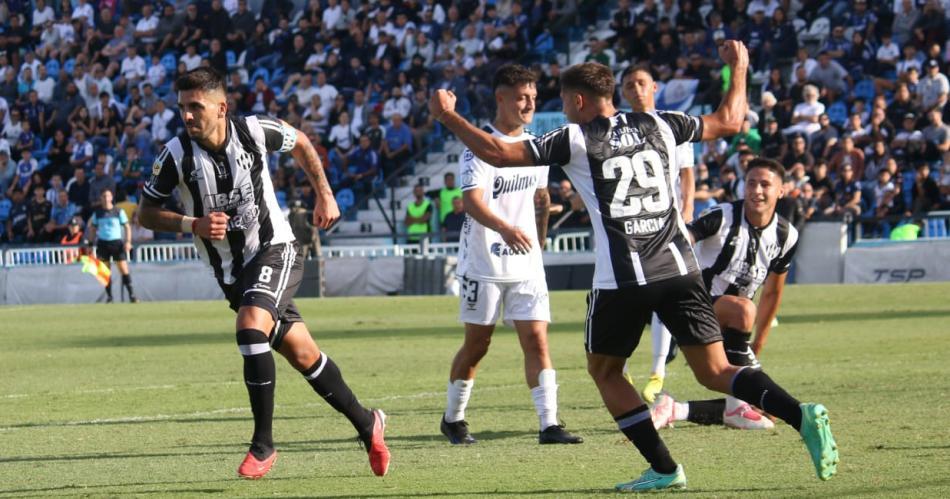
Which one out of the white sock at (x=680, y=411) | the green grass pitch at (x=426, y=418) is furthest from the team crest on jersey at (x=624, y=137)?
the white sock at (x=680, y=411)

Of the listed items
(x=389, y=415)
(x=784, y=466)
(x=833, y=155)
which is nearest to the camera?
(x=784, y=466)

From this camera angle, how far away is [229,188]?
8.05 meters

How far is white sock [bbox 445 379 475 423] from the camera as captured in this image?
9.30 m

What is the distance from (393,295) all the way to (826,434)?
22.3 meters

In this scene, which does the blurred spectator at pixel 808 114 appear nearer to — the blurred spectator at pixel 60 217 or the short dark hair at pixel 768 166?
the blurred spectator at pixel 60 217

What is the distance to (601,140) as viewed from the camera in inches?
276

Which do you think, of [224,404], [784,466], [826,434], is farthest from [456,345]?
[826,434]

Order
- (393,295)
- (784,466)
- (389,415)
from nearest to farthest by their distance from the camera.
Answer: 1. (784,466)
2. (389,415)
3. (393,295)

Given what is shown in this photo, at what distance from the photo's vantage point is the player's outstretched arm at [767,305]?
9.80 metres

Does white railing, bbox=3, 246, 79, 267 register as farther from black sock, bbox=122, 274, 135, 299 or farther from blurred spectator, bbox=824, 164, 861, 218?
blurred spectator, bbox=824, 164, 861, 218

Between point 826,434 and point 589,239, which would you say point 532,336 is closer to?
point 826,434

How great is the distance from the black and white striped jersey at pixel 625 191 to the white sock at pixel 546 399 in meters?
2.16

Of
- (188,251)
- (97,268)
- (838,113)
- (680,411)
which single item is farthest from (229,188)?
(188,251)

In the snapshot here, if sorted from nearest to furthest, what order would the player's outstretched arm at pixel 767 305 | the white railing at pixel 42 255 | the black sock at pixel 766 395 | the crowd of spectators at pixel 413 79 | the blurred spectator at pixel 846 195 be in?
the black sock at pixel 766 395 → the player's outstretched arm at pixel 767 305 → the blurred spectator at pixel 846 195 → the crowd of spectators at pixel 413 79 → the white railing at pixel 42 255
